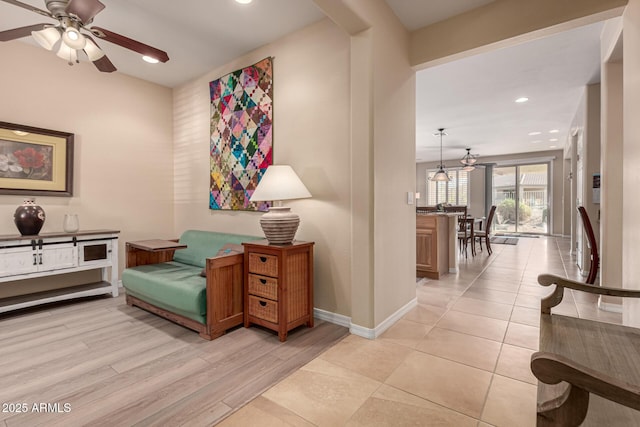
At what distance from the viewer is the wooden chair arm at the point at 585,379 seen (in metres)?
0.76

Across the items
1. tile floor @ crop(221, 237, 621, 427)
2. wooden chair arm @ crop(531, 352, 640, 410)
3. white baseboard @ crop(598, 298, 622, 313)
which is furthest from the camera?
white baseboard @ crop(598, 298, 622, 313)

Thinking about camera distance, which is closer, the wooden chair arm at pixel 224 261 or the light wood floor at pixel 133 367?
the light wood floor at pixel 133 367

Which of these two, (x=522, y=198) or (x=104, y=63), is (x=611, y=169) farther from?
(x=522, y=198)

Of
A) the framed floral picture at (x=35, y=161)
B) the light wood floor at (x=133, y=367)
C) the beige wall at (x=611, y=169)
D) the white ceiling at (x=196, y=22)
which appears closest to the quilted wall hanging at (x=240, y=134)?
the white ceiling at (x=196, y=22)

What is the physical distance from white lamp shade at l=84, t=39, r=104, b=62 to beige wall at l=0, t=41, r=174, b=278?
5.50 feet

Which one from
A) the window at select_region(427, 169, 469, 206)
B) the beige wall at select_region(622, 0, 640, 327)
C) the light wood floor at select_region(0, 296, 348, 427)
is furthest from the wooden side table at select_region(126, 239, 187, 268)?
the window at select_region(427, 169, 469, 206)

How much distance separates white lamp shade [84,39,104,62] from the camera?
90.1 inches

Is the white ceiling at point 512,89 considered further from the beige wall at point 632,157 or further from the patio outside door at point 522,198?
the patio outside door at point 522,198

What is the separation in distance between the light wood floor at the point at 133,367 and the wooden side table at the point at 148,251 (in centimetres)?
64

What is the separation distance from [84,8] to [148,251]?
2320 millimetres

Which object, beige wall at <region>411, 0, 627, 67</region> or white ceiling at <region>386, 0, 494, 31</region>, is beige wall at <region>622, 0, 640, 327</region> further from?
white ceiling at <region>386, 0, 494, 31</region>

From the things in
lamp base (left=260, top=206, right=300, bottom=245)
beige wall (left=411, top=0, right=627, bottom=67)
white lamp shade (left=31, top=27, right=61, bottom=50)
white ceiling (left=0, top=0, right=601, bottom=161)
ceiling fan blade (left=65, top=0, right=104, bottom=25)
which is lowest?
lamp base (left=260, top=206, right=300, bottom=245)

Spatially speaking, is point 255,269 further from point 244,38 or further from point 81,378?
point 244,38

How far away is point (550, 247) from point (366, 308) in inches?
274
